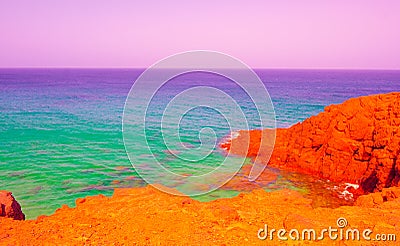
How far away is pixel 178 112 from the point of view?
2147 inches

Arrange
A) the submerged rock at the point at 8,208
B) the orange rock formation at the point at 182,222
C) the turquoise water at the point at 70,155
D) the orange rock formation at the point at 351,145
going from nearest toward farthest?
the orange rock formation at the point at 182,222, the submerged rock at the point at 8,208, the turquoise water at the point at 70,155, the orange rock formation at the point at 351,145

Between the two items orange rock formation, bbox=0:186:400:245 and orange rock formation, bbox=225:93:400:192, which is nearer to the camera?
orange rock formation, bbox=0:186:400:245

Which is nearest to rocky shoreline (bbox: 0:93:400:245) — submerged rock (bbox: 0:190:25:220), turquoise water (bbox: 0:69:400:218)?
submerged rock (bbox: 0:190:25:220)

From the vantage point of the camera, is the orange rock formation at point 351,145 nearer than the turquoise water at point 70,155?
No

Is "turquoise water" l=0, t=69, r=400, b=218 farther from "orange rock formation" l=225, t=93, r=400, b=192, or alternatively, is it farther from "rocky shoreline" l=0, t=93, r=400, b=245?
"rocky shoreline" l=0, t=93, r=400, b=245

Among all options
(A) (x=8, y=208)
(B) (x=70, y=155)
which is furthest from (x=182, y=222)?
(B) (x=70, y=155)

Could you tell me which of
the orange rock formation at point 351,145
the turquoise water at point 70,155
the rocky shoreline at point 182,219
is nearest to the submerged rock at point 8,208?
the rocky shoreline at point 182,219

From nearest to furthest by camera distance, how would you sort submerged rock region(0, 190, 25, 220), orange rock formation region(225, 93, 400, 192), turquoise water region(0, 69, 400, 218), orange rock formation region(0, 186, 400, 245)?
orange rock formation region(0, 186, 400, 245) → submerged rock region(0, 190, 25, 220) → turquoise water region(0, 69, 400, 218) → orange rock formation region(225, 93, 400, 192)

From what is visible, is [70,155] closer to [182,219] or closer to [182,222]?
[182,219]

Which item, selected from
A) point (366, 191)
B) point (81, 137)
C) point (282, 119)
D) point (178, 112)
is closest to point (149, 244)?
point (366, 191)

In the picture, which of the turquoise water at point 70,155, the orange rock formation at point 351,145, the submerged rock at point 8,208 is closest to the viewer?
the submerged rock at point 8,208

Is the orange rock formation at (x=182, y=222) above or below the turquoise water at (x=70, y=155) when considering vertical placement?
above

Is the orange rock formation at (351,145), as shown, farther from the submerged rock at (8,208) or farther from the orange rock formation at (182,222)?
the submerged rock at (8,208)

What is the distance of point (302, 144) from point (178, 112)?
2970 centimetres
